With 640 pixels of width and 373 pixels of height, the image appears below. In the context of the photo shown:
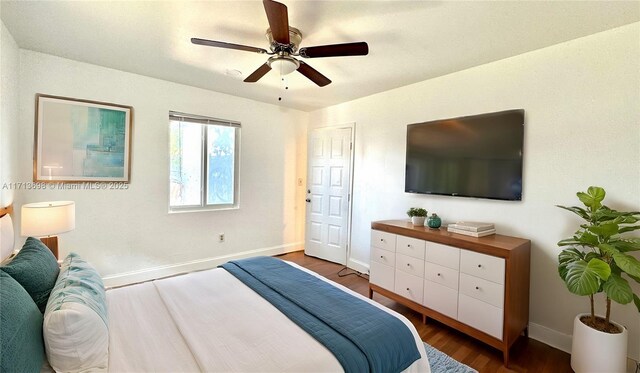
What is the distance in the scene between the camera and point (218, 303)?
1.60 m

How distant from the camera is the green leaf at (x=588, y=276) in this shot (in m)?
1.60

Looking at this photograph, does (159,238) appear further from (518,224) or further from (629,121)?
(629,121)

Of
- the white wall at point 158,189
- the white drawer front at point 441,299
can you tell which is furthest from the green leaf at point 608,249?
the white wall at point 158,189

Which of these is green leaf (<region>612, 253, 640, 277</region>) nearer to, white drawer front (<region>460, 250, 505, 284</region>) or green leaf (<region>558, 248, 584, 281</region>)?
green leaf (<region>558, 248, 584, 281</region>)

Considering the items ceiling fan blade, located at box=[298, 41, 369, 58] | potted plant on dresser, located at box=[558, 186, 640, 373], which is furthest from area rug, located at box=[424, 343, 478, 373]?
ceiling fan blade, located at box=[298, 41, 369, 58]

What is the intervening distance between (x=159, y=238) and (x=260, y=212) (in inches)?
53.7

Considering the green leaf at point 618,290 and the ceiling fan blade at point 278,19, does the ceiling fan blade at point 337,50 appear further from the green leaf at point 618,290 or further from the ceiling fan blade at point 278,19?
the green leaf at point 618,290

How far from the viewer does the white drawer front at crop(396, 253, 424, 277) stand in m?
2.49

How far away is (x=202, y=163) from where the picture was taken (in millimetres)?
3701

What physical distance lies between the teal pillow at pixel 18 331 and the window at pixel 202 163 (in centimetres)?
252

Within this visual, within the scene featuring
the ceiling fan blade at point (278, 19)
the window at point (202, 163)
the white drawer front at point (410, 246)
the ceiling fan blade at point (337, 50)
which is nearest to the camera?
the ceiling fan blade at point (278, 19)

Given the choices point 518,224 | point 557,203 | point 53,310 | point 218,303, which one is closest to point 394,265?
point 518,224

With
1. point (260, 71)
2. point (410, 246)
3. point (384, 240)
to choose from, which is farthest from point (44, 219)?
point (410, 246)

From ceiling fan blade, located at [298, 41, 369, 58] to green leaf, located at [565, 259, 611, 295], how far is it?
1.89 meters
